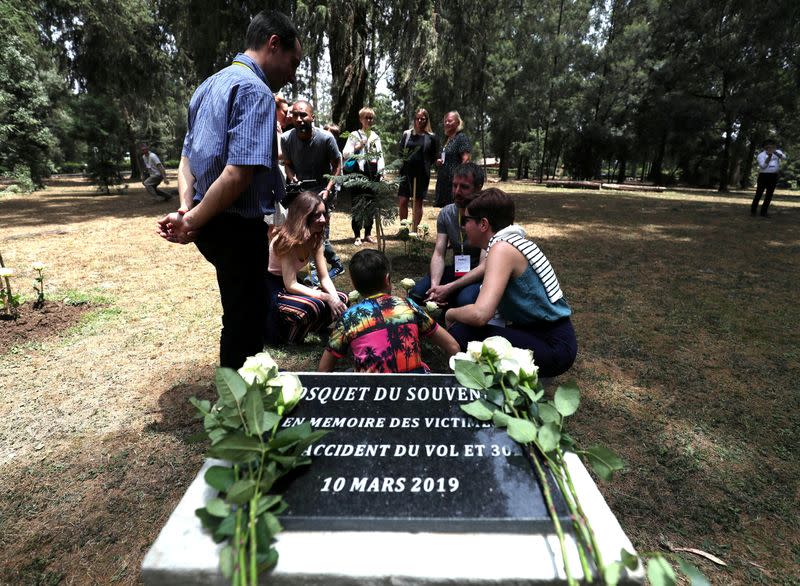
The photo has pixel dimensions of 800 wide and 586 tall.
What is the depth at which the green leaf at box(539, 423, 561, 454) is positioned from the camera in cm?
111

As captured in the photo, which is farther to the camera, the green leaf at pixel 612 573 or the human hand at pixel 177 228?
the human hand at pixel 177 228

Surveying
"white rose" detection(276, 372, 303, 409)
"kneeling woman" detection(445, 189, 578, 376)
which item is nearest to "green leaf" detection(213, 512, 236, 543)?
"white rose" detection(276, 372, 303, 409)

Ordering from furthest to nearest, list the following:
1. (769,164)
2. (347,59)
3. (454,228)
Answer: (347,59) → (769,164) → (454,228)

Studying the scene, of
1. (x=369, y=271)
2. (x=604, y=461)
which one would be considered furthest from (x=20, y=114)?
(x=604, y=461)

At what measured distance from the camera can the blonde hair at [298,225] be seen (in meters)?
2.99

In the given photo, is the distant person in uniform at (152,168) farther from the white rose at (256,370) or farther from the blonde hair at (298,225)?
the white rose at (256,370)

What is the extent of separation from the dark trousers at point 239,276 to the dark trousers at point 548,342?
1233 millimetres

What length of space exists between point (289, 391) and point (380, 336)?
66 centimetres

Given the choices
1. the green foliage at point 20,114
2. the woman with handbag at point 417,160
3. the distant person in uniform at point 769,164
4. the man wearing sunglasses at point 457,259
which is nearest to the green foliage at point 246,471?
the man wearing sunglasses at point 457,259

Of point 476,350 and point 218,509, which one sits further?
point 476,350

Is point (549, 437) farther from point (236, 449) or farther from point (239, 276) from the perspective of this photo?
point (239, 276)

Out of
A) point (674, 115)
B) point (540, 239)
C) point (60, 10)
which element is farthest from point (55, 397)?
point (674, 115)

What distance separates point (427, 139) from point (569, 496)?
17.6 feet

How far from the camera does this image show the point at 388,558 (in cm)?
97
